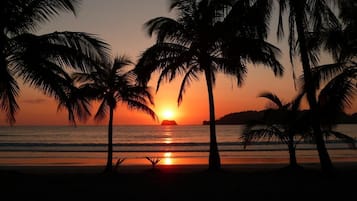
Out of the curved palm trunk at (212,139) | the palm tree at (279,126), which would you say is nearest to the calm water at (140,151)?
the palm tree at (279,126)

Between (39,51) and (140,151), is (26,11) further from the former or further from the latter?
(140,151)

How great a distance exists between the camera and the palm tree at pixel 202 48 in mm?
14852

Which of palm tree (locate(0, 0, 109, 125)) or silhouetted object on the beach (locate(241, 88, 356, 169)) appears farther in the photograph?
silhouetted object on the beach (locate(241, 88, 356, 169))

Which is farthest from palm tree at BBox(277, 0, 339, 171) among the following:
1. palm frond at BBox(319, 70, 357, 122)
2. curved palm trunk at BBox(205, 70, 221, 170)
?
curved palm trunk at BBox(205, 70, 221, 170)

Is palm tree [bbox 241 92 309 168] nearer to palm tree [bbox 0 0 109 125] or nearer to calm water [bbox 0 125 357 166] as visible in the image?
calm water [bbox 0 125 357 166]

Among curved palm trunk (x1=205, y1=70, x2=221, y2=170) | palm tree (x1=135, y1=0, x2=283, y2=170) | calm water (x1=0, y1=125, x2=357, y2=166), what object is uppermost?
palm tree (x1=135, y1=0, x2=283, y2=170)

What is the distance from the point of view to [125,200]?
946 centimetres

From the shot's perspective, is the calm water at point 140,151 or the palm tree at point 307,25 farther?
the calm water at point 140,151

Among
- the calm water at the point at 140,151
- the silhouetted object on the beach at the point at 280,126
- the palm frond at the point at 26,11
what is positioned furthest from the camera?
the calm water at the point at 140,151

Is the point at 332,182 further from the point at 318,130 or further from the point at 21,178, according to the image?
the point at 21,178

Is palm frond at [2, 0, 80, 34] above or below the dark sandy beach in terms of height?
above

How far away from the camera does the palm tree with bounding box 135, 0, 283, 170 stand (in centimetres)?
1485

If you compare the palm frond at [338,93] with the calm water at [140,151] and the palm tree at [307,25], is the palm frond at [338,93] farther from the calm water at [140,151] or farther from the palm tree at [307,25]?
the calm water at [140,151]

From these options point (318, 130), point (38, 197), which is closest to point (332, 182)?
point (318, 130)
